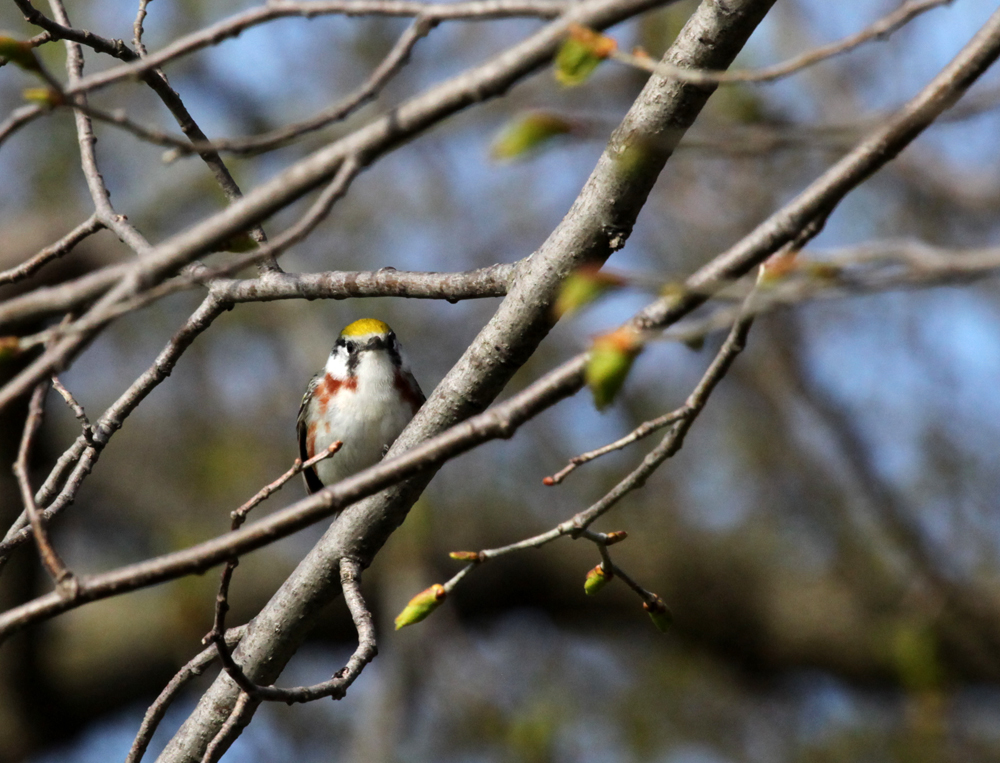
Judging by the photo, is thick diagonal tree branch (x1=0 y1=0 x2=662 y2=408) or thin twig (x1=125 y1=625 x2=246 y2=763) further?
thin twig (x1=125 y1=625 x2=246 y2=763)

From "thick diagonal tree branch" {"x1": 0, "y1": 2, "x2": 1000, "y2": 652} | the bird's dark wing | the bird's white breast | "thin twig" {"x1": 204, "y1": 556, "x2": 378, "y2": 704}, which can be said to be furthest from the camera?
the bird's dark wing

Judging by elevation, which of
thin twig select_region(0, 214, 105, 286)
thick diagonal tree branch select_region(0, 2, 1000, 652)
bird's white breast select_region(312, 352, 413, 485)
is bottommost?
thick diagonal tree branch select_region(0, 2, 1000, 652)

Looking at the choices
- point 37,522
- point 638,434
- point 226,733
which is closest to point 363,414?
point 226,733

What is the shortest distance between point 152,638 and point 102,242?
4095 mm

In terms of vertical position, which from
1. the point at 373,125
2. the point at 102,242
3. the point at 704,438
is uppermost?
the point at 102,242

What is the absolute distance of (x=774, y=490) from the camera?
39.7 feet

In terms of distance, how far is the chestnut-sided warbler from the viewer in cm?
586

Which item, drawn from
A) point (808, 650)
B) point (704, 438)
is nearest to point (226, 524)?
point (704, 438)

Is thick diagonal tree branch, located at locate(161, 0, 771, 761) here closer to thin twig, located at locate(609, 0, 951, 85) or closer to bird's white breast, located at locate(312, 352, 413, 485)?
thin twig, located at locate(609, 0, 951, 85)

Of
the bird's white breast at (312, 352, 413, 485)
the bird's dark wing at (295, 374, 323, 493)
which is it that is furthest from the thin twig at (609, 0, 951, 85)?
the bird's dark wing at (295, 374, 323, 493)

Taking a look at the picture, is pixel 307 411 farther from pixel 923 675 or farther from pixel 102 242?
pixel 102 242

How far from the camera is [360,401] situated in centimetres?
591

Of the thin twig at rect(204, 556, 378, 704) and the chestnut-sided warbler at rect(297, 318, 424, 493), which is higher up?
the chestnut-sided warbler at rect(297, 318, 424, 493)

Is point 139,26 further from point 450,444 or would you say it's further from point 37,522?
Answer: point 450,444
